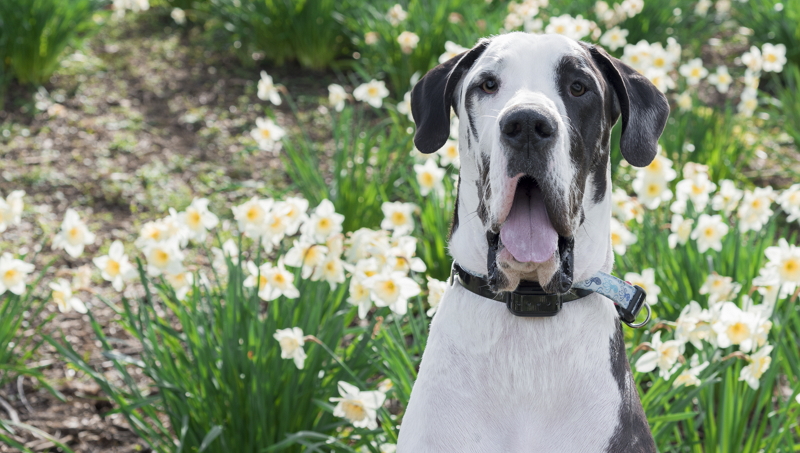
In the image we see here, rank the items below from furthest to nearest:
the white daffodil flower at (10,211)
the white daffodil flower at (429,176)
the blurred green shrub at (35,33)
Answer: the blurred green shrub at (35,33), the white daffodil flower at (429,176), the white daffodil flower at (10,211)

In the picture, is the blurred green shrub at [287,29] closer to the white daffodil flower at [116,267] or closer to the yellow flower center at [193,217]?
the yellow flower center at [193,217]

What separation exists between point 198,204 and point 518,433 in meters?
1.45

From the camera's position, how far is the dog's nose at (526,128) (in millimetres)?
1660

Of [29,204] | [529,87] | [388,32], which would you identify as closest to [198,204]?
[529,87]

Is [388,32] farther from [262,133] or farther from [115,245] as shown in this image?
[115,245]

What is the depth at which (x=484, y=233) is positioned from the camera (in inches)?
74.8

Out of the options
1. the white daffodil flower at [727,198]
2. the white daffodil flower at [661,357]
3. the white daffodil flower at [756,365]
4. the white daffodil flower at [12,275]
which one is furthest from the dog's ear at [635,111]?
the white daffodil flower at [12,275]

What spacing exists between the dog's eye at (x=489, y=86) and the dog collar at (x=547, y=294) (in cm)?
44

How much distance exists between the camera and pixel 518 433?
1.82 meters

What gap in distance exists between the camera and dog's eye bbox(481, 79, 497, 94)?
1.88 metres

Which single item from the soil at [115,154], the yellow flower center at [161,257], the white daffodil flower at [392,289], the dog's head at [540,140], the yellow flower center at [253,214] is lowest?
the soil at [115,154]

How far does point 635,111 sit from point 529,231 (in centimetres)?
45

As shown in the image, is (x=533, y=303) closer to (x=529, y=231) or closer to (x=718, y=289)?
(x=529, y=231)

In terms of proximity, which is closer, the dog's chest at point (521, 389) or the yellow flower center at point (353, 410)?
the dog's chest at point (521, 389)
